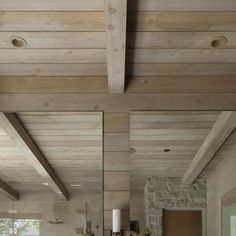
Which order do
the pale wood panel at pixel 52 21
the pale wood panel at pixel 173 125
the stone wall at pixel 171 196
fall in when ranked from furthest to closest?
1. the stone wall at pixel 171 196
2. the pale wood panel at pixel 173 125
3. the pale wood panel at pixel 52 21

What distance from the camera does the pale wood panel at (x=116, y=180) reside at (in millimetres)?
3887

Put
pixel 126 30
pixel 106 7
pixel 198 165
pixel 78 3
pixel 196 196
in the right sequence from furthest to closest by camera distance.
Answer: pixel 196 196
pixel 198 165
pixel 126 30
pixel 78 3
pixel 106 7

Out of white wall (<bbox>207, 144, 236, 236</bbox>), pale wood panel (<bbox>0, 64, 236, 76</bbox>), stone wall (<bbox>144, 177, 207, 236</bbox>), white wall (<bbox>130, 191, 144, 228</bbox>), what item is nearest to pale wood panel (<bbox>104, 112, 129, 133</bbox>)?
pale wood panel (<bbox>0, 64, 236, 76</bbox>)

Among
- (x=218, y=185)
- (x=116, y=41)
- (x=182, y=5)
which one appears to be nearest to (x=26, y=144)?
(x=116, y=41)

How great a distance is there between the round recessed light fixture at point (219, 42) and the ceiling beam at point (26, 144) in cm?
186

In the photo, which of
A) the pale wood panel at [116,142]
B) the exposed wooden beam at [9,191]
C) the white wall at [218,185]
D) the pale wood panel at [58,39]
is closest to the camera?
the pale wood panel at [58,39]

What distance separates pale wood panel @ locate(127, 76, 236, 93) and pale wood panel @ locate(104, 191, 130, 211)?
784 mm

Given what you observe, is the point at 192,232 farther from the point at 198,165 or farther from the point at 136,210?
Result: the point at 198,165

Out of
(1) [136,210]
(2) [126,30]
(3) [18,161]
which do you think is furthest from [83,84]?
(1) [136,210]

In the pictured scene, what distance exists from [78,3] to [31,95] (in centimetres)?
118

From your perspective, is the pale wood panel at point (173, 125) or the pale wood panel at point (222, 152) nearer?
the pale wood panel at point (173, 125)

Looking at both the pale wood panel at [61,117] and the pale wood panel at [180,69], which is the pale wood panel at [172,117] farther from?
the pale wood panel at [180,69]

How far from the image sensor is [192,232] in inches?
340

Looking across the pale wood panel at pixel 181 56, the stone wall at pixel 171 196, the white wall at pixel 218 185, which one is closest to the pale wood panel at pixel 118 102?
the pale wood panel at pixel 181 56
